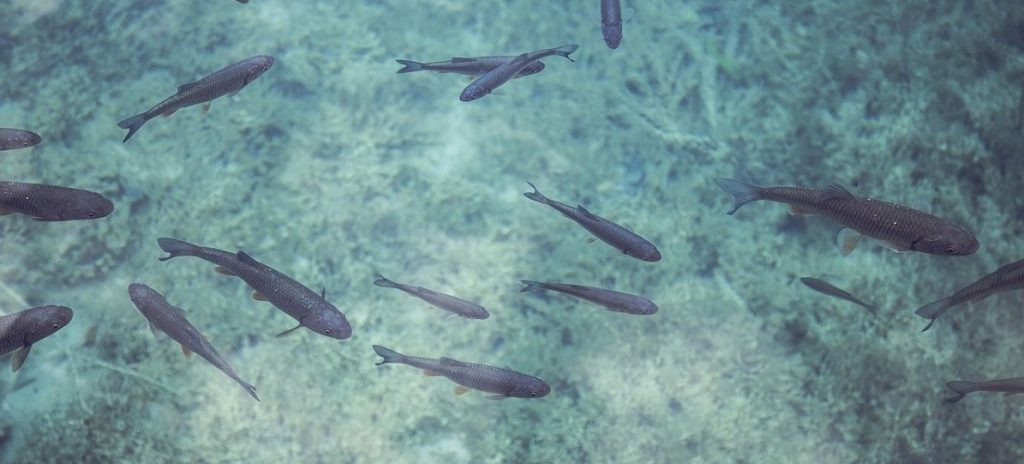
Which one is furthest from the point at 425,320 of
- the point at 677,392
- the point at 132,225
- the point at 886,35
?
the point at 886,35

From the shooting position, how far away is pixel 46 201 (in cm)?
369

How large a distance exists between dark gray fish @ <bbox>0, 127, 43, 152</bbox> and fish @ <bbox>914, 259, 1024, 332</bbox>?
251 inches

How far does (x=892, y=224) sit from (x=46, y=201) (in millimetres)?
5457

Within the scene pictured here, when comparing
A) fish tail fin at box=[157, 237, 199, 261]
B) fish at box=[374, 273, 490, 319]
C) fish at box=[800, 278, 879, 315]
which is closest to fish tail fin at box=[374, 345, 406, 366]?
fish at box=[374, 273, 490, 319]

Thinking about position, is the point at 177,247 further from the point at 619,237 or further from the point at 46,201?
the point at 619,237

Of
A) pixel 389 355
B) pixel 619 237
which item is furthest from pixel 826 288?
pixel 389 355

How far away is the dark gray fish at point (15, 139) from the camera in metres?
4.05

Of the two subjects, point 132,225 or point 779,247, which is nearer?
point 132,225

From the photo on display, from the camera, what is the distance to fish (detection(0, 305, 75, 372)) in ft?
11.0

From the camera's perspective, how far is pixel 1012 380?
380cm

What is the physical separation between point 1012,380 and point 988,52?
376cm

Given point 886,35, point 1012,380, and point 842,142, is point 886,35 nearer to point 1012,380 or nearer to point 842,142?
point 842,142

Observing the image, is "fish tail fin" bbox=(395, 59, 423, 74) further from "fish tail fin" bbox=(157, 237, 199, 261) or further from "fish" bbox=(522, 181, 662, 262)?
"fish tail fin" bbox=(157, 237, 199, 261)

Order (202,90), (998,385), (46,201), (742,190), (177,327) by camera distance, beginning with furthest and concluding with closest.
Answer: (742,190), (202,90), (998,385), (46,201), (177,327)
